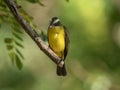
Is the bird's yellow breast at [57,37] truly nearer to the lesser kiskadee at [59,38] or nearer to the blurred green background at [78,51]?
the lesser kiskadee at [59,38]

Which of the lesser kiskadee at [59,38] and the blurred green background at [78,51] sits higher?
the lesser kiskadee at [59,38]

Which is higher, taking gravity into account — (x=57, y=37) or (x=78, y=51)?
(x=57, y=37)

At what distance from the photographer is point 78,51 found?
19.2 feet

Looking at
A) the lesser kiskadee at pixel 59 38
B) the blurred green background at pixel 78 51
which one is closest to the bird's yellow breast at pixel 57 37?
the lesser kiskadee at pixel 59 38

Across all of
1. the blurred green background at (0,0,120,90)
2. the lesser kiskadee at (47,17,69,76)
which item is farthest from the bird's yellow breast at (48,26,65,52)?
the blurred green background at (0,0,120,90)

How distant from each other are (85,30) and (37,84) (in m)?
0.83

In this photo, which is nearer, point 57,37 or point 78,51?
point 57,37

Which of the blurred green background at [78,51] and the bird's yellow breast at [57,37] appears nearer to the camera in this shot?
the bird's yellow breast at [57,37]

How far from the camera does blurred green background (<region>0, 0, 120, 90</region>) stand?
223 inches

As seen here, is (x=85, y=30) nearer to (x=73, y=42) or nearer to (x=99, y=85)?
(x=73, y=42)

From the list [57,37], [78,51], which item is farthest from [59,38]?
[78,51]

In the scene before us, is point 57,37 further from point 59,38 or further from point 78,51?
point 78,51

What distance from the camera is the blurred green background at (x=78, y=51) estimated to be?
5.67m

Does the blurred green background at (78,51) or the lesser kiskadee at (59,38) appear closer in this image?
the lesser kiskadee at (59,38)
